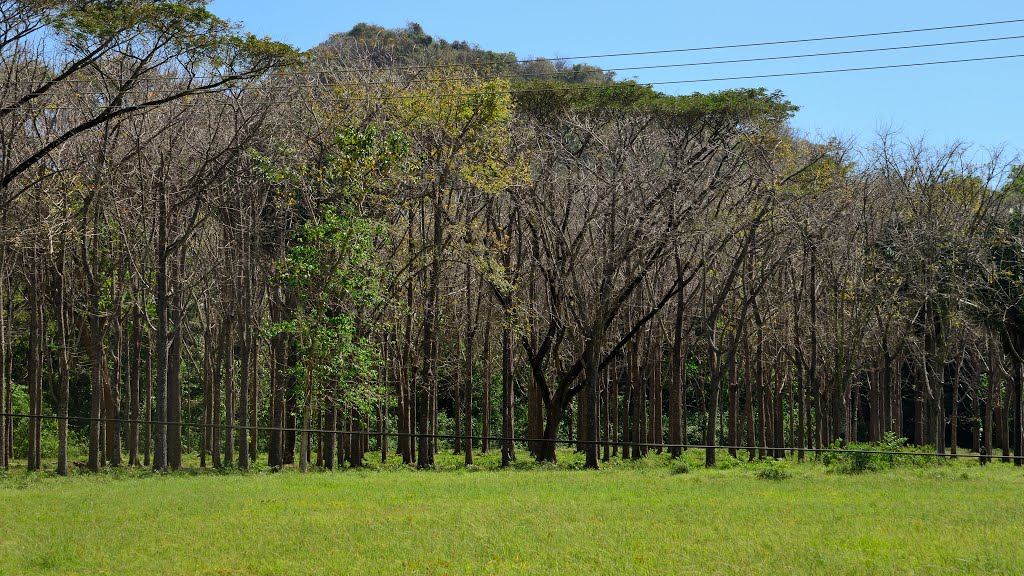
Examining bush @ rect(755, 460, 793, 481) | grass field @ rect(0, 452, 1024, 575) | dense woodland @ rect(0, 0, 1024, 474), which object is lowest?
bush @ rect(755, 460, 793, 481)

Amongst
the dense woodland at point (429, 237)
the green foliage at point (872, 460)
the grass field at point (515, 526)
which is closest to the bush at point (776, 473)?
the grass field at point (515, 526)

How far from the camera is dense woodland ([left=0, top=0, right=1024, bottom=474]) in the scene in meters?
22.0

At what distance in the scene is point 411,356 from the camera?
A: 2922 centimetres

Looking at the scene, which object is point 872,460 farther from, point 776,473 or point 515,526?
point 515,526

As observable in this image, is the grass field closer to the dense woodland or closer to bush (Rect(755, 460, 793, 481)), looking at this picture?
bush (Rect(755, 460, 793, 481))

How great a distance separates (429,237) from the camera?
2933 cm

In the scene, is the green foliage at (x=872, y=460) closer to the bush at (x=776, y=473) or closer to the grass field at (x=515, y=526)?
the bush at (x=776, y=473)

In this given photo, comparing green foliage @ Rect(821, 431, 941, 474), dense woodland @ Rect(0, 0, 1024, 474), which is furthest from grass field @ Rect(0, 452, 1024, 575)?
dense woodland @ Rect(0, 0, 1024, 474)

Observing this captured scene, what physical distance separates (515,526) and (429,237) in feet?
55.3

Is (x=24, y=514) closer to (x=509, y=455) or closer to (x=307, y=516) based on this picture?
(x=307, y=516)

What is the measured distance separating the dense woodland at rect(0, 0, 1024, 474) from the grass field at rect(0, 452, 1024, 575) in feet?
15.3

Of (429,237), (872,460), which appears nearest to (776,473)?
(872,460)

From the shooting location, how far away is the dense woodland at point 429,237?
21953 mm

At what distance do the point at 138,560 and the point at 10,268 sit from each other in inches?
617
